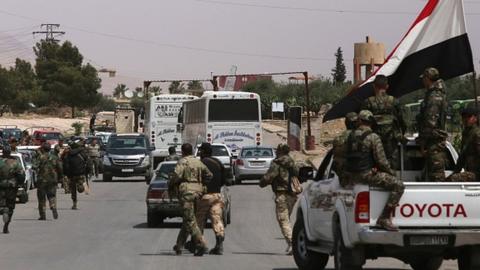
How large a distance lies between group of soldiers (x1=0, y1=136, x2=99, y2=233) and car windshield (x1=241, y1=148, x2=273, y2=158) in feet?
39.6

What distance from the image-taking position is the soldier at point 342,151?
40.5ft

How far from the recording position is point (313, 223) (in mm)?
14055

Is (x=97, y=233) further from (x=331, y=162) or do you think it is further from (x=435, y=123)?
(x=435, y=123)

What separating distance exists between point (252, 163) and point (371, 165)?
100 ft

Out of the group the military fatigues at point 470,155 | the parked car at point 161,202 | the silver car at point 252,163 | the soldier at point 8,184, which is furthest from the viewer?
the silver car at point 252,163

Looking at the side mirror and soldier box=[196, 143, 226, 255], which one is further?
soldier box=[196, 143, 226, 255]

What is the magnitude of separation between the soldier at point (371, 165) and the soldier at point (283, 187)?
5.27m

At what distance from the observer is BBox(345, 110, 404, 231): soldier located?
1159 centimetres

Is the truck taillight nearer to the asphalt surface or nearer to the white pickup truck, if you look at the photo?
the white pickup truck

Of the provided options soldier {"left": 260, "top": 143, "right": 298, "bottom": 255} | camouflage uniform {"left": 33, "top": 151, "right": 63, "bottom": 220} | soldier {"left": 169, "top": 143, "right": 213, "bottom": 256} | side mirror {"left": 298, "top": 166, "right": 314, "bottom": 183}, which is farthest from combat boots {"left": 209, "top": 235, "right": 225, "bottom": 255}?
camouflage uniform {"left": 33, "top": 151, "right": 63, "bottom": 220}

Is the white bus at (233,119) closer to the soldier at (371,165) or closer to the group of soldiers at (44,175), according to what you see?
the group of soldiers at (44,175)

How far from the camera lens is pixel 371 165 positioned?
39.3 feet

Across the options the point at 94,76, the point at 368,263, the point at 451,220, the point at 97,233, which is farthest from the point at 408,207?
the point at 94,76

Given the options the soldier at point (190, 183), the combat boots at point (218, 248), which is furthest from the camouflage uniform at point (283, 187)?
the soldier at point (190, 183)
